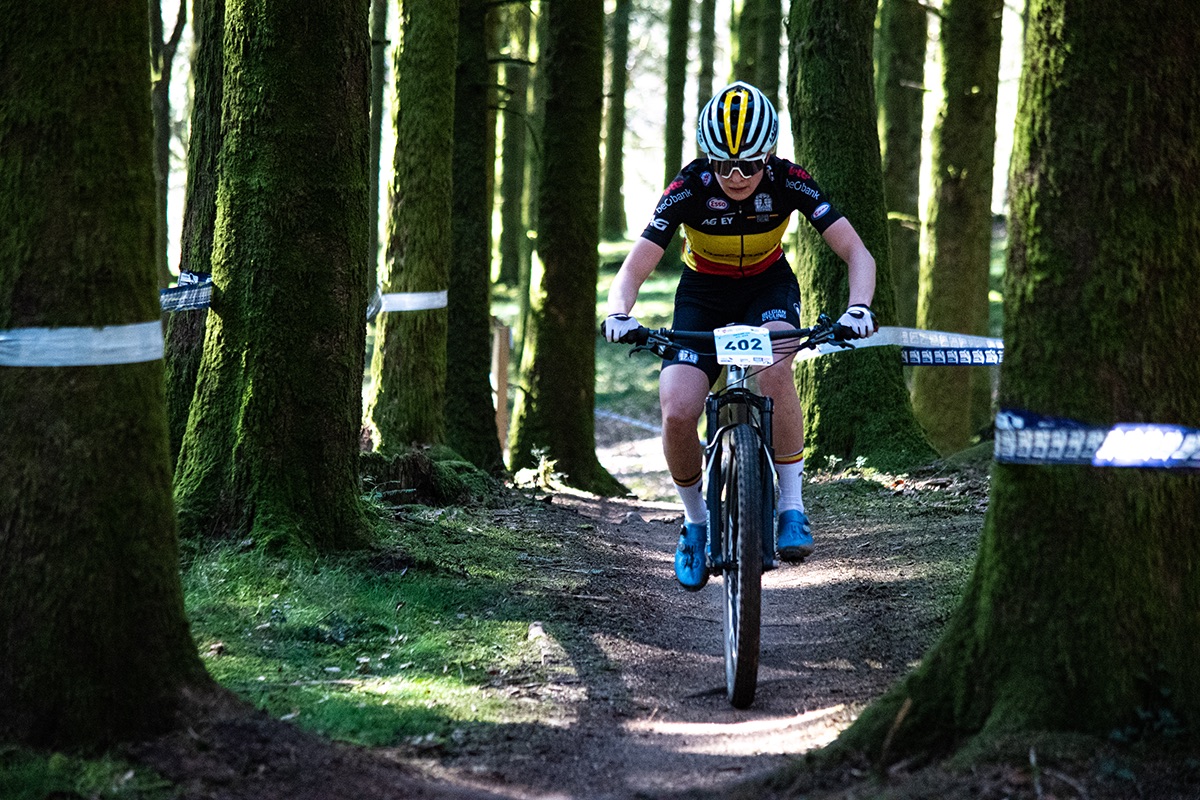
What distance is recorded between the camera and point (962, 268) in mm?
13922

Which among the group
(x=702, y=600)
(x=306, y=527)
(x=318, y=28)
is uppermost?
(x=318, y=28)

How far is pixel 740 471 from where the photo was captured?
5230 millimetres

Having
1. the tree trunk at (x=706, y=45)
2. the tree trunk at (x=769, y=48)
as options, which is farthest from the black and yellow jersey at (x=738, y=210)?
the tree trunk at (x=706, y=45)

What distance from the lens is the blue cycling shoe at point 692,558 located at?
580cm

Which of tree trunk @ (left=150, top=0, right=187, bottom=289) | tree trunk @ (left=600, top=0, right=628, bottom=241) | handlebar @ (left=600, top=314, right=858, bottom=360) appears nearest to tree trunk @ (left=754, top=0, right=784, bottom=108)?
tree trunk @ (left=600, top=0, right=628, bottom=241)

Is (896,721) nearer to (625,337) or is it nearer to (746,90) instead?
(625,337)

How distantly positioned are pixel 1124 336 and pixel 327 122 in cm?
449

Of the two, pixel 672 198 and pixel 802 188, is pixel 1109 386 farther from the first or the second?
pixel 672 198

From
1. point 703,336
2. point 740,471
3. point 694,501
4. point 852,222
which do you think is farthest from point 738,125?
point 852,222

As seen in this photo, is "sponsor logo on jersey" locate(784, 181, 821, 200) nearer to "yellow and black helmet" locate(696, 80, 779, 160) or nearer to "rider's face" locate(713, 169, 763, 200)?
"rider's face" locate(713, 169, 763, 200)

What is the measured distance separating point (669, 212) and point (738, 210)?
1.09 feet

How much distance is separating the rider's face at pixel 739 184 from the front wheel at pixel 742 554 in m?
1.16

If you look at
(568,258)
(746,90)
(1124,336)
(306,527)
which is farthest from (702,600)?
(568,258)

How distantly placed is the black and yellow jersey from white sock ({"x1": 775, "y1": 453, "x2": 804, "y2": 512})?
1.01 meters
